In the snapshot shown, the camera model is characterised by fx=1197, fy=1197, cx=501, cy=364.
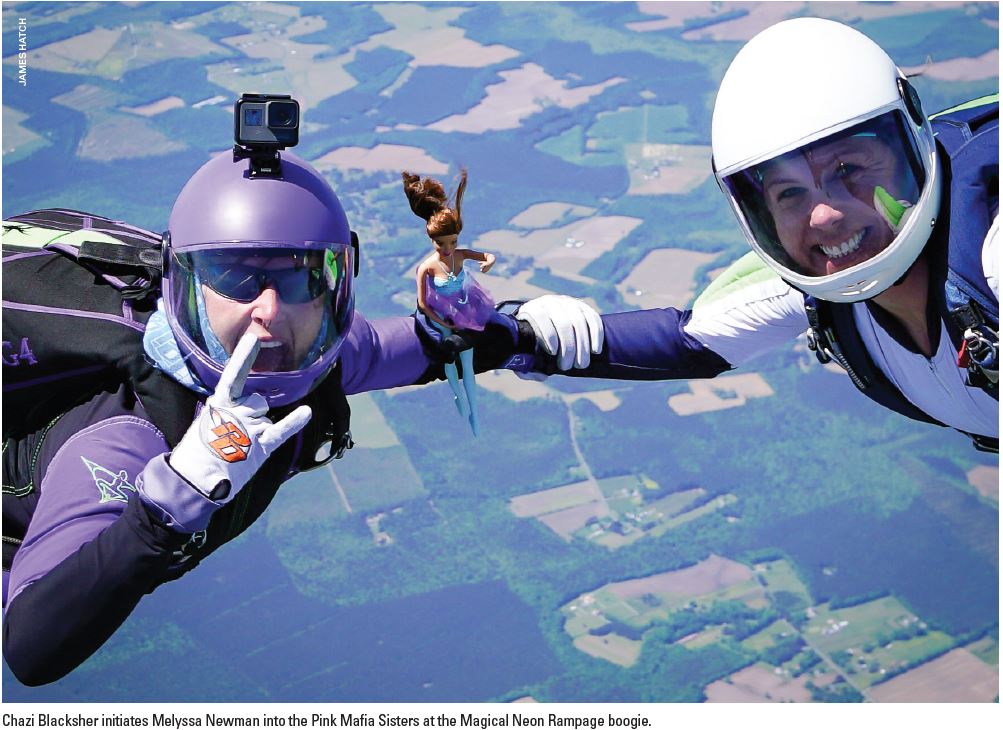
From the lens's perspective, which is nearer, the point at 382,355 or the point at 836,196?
the point at 836,196

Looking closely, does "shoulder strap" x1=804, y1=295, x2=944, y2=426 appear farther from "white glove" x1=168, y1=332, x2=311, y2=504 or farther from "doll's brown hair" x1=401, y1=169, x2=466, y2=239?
"white glove" x1=168, y1=332, x2=311, y2=504

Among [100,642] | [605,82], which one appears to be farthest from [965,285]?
[605,82]

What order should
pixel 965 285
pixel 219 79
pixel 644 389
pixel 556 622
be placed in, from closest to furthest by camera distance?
1. pixel 965 285
2. pixel 556 622
3. pixel 644 389
4. pixel 219 79

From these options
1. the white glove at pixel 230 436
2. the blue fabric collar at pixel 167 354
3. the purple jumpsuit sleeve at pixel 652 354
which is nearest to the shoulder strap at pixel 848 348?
the purple jumpsuit sleeve at pixel 652 354

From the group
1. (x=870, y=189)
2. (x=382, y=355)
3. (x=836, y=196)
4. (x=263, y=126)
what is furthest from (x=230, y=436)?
(x=870, y=189)

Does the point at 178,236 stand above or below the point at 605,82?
above

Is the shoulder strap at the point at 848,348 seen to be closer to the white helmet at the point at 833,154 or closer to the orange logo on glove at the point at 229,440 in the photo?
the white helmet at the point at 833,154

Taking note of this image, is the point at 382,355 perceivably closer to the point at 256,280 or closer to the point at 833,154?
the point at 256,280

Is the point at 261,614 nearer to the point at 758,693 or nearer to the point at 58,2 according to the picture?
the point at 758,693
